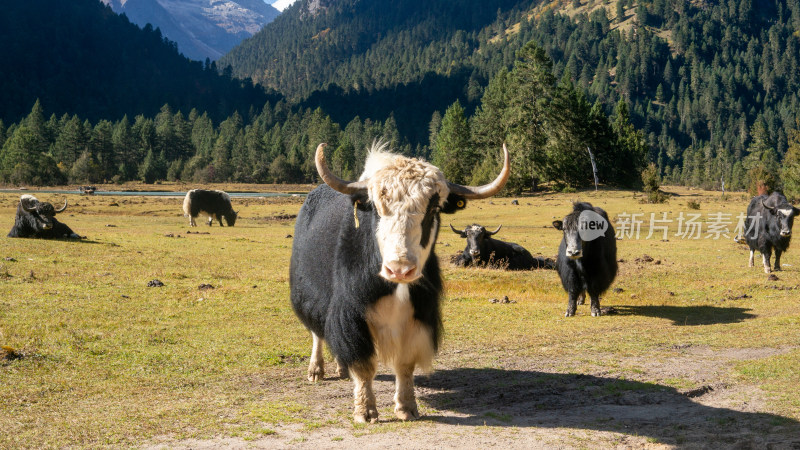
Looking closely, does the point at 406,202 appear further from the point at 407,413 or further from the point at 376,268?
the point at 407,413

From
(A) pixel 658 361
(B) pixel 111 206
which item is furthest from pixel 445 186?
(B) pixel 111 206

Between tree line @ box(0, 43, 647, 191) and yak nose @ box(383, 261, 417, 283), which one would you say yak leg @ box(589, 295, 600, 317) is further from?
yak nose @ box(383, 261, 417, 283)

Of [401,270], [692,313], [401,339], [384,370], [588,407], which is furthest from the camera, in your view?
[692,313]

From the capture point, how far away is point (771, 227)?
1847cm

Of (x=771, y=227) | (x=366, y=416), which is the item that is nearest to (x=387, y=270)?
(x=366, y=416)

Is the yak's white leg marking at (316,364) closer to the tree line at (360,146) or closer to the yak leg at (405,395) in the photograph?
the yak leg at (405,395)

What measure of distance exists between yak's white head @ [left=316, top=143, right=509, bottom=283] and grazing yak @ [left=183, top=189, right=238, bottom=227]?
30.3m

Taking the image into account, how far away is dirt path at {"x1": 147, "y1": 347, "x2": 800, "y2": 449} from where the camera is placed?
5.32 meters

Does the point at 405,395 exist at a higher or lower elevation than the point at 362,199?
lower

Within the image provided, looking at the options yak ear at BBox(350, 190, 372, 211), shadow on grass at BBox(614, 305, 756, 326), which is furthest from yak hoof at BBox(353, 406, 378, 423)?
shadow on grass at BBox(614, 305, 756, 326)

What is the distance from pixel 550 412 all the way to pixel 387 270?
252cm

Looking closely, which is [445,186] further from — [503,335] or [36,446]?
[503,335]

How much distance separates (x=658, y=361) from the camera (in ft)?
27.5

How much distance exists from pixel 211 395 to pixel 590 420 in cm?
399
